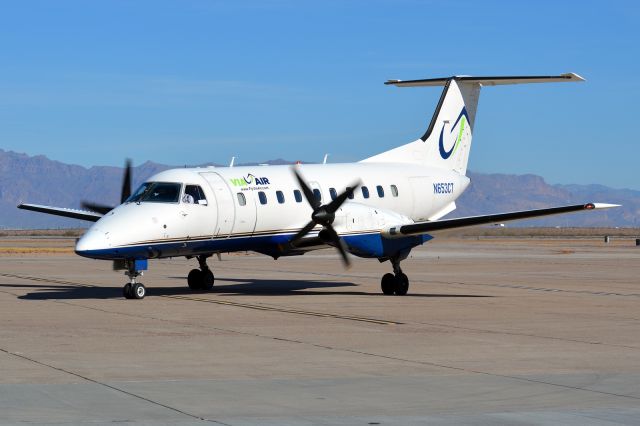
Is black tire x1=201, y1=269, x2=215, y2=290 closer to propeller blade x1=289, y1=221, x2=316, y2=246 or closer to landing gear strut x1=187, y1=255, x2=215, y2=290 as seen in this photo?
landing gear strut x1=187, y1=255, x2=215, y2=290

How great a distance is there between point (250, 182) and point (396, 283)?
485 cm

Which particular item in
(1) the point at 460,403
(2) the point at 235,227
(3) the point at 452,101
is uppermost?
(3) the point at 452,101

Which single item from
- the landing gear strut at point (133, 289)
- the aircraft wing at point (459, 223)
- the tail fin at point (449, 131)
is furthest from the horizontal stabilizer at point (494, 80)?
the landing gear strut at point (133, 289)

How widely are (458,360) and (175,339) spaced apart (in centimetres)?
515

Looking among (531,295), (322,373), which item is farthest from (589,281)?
(322,373)

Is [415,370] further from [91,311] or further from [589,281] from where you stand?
[589,281]

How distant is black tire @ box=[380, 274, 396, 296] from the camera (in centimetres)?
2992

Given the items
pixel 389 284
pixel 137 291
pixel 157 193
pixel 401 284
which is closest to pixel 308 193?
pixel 389 284

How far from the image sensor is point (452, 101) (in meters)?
35.3

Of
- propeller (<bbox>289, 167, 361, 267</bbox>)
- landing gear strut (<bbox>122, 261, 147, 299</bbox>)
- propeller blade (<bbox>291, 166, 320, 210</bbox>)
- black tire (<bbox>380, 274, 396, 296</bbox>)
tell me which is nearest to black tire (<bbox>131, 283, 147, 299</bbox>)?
landing gear strut (<bbox>122, 261, 147, 299</bbox>)

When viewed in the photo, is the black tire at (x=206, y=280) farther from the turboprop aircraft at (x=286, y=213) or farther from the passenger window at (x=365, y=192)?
the passenger window at (x=365, y=192)

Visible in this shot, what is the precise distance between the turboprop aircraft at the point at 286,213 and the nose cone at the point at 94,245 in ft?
0.08

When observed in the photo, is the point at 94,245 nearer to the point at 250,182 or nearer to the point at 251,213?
the point at 251,213

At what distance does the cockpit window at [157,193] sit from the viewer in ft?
89.4
